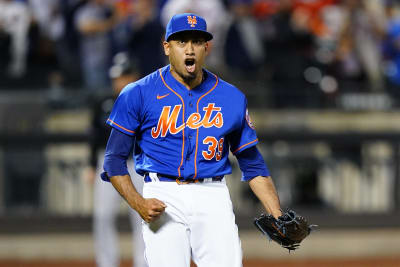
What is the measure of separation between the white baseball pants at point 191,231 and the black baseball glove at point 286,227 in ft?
0.61

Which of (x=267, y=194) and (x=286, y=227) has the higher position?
(x=267, y=194)

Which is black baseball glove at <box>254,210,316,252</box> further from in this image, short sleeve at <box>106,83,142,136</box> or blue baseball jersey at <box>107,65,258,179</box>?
short sleeve at <box>106,83,142,136</box>

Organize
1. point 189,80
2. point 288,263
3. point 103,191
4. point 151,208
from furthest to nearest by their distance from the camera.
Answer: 1. point 288,263
2. point 103,191
3. point 189,80
4. point 151,208

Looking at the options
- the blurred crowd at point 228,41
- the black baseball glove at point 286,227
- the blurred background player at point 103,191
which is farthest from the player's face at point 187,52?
the blurred crowd at point 228,41

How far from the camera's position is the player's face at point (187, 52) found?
4.35 metres

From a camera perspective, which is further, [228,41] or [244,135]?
[228,41]

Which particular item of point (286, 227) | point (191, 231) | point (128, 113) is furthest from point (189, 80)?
point (286, 227)

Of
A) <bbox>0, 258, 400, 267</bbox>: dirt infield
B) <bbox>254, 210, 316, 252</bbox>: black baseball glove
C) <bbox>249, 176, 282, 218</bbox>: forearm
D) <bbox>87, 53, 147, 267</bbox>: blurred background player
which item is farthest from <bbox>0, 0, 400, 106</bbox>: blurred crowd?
A: <bbox>254, 210, 316, 252</bbox>: black baseball glove

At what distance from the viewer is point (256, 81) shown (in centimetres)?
1104

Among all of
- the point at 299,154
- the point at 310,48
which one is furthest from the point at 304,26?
the point at 299,154

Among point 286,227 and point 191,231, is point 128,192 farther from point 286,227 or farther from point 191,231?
point 286,227

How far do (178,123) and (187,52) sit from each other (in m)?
0.38

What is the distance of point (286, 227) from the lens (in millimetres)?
4391

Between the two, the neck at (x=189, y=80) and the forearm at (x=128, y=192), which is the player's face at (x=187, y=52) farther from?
the forearm at (x=128, y=192)
